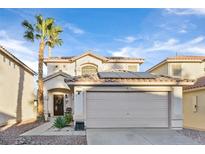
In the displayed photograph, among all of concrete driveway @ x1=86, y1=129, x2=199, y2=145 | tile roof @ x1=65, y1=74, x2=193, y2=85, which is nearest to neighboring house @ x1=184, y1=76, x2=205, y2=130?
tile roof @ x1=65, y1=74, x2=193, y2=85

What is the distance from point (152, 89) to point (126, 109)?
182 centimetres

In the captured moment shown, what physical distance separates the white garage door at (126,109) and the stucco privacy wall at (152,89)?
0.26 m

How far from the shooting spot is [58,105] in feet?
78.6

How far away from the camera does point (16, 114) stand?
19266 millimetres

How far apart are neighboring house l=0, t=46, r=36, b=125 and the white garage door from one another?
6.31m

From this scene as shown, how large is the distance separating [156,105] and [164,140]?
12.1ft

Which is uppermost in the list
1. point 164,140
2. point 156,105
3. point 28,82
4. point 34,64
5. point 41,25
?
point 41,25

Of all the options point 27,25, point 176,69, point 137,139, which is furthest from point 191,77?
point 27,25

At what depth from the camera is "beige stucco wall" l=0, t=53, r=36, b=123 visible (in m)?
16.4

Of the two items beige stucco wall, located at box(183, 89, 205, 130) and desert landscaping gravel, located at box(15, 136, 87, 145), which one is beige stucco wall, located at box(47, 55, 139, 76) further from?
desert landscaping gravel, located at box(15, 136, 87, 145)

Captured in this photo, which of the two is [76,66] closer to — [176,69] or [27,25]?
[27,25]
